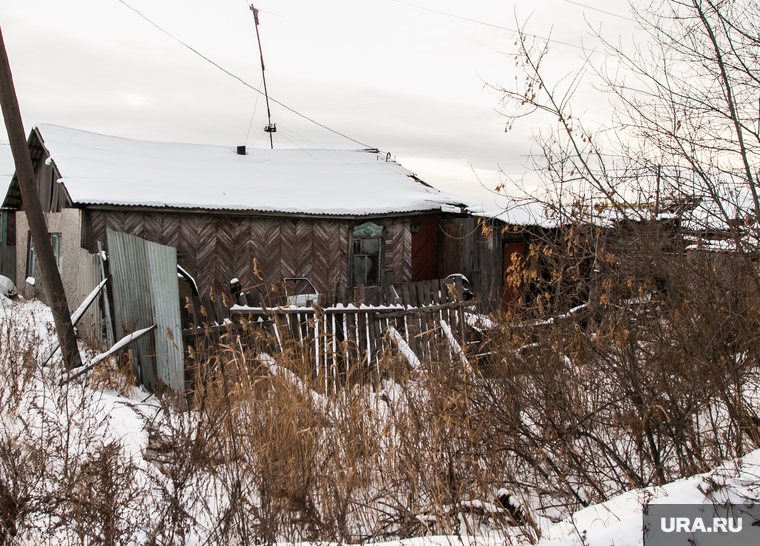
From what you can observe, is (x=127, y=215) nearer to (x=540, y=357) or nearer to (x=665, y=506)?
(x=540, y=357)

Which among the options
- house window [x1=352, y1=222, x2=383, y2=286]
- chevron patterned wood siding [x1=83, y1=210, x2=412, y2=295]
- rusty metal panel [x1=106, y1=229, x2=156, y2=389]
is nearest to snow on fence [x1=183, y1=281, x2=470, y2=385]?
rusty metal panel [x1=106, y1=229, x2=156, y2=389]

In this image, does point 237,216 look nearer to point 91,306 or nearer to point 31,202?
point 91,306

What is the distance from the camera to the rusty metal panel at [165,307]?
18.8 ft

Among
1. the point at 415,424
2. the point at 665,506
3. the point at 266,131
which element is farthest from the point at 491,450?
the point at 266,131

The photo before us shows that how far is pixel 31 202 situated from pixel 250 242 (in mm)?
6206

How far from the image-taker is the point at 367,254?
12.9 metres

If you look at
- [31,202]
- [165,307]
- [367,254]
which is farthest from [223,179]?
[165,307]

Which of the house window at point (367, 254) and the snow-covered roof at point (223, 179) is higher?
the snow-covered roof at point (223, 179)

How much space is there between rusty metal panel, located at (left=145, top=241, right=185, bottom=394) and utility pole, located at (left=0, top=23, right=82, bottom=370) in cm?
84

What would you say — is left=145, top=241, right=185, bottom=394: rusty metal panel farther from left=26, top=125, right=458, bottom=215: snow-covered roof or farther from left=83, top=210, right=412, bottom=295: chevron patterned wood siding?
left=26, top=125, right=458, bottom=215: snow-covered roof

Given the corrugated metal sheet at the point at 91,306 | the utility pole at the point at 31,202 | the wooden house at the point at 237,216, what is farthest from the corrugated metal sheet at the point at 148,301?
the wooden house at the point at 237,216

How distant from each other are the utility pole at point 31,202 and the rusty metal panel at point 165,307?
0.84 m

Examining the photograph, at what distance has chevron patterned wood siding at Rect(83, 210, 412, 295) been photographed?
10.9m

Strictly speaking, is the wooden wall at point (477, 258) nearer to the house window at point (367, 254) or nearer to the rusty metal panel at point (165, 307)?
the house window at point (367, 254)
